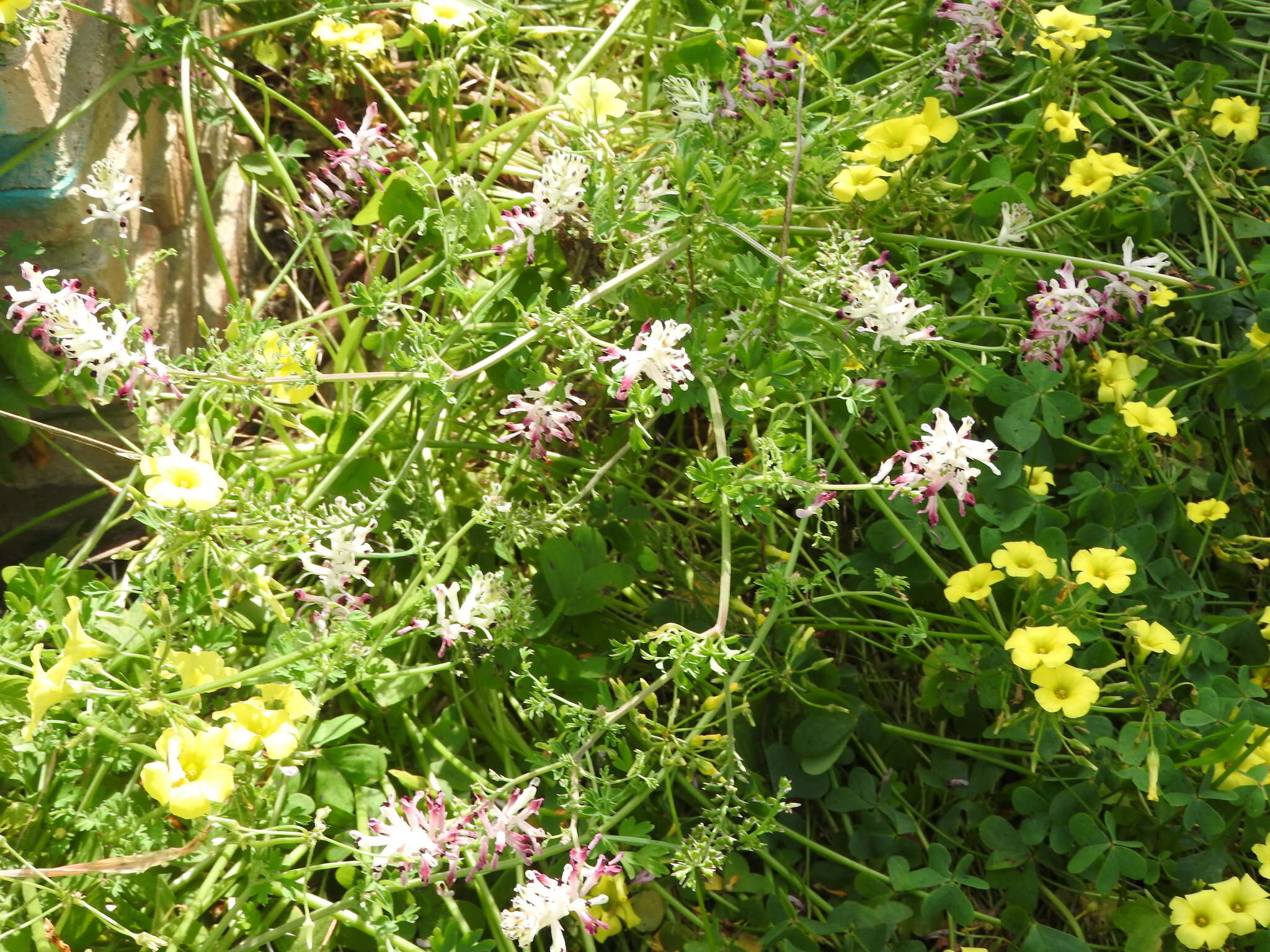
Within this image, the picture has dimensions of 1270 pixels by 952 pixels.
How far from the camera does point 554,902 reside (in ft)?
3.50

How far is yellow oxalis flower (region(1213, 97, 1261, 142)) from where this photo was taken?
1854 mm

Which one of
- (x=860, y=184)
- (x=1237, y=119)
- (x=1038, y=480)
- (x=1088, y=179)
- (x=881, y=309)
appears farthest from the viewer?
(x=1237, y=119)

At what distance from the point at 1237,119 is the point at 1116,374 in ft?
1.86

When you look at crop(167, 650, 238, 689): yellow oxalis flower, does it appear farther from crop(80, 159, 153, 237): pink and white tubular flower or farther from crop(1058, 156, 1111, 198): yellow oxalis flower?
crop(1058, 156, 1111, 198): yellow oxalis flower

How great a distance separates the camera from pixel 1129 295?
155 cm

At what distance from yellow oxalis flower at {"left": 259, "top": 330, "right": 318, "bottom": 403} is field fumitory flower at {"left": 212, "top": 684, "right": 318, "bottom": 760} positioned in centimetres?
35

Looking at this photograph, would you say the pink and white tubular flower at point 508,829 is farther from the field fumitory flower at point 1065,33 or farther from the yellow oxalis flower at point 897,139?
the field fumitory flower at point 1065,33

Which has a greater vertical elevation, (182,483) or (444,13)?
(444,13)

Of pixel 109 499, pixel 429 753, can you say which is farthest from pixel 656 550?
pixel 109 499

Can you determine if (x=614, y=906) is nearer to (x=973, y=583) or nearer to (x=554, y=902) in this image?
(x=554, y=902)

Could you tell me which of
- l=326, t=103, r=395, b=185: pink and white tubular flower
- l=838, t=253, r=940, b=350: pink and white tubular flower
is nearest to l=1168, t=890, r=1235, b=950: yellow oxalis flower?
l=838, t=253, r=940, b=350: pink and white tubular flower

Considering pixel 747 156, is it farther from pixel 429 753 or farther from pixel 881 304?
pixel 429 753

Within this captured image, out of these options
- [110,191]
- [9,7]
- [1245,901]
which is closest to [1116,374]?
[1245,901]

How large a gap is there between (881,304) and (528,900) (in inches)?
30.1
